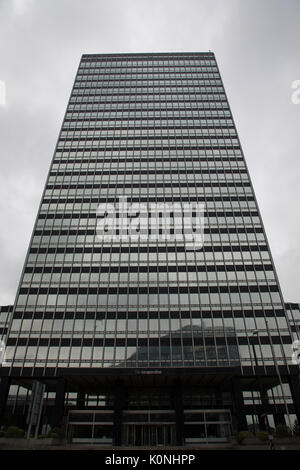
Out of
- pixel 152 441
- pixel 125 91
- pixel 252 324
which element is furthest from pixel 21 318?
pixel 125 91

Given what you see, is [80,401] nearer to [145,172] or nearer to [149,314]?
[149,314]

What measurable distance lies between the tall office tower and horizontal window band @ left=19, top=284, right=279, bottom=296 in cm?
17

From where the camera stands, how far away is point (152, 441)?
124 feet

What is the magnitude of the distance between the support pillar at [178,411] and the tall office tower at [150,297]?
16 cm

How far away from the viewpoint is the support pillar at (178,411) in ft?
120

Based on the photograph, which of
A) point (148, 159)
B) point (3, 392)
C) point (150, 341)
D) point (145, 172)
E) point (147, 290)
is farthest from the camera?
point (148, 159)

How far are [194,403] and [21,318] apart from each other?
2818cm

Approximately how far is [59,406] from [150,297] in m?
19.3

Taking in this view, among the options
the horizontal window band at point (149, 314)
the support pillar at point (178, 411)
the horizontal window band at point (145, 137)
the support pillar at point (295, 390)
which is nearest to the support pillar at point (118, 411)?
the support pillar at point (178, 411)

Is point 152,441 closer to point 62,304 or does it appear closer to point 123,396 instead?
point 123,396

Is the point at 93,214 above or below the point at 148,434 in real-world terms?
above

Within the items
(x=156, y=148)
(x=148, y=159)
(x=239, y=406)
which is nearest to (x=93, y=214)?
(x=148, y=159)

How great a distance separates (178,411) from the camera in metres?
38.1

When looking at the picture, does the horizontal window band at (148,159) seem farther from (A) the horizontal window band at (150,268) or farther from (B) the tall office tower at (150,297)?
(A) the horizontal window band at (150,268)
